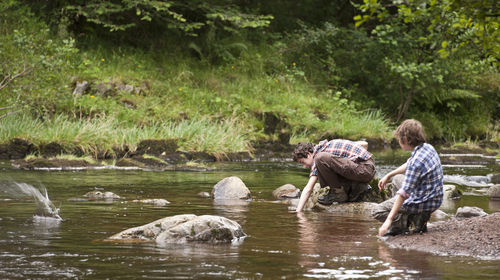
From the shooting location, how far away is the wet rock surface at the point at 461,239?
21.1 feet

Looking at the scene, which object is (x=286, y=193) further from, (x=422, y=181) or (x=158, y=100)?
(x=158, y=100)

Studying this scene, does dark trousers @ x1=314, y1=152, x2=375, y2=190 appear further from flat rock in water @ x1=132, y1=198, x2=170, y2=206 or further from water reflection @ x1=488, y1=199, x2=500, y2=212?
flat rock in water @ x1=132, y1=198, x2=170, y2=206

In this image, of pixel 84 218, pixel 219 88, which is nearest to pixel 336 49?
pixel 219 88

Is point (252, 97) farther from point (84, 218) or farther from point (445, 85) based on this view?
point (84, 218)

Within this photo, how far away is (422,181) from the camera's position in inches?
275

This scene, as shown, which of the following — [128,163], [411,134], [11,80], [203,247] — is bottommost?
[128,163]

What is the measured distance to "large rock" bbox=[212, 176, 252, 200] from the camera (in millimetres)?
11406

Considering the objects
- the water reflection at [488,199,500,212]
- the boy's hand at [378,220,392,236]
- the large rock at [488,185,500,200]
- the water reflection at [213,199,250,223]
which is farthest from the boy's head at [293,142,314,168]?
the large rock at [488,185,500,200]

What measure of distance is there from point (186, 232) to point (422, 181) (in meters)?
2.52

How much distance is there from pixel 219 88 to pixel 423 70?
309 inches

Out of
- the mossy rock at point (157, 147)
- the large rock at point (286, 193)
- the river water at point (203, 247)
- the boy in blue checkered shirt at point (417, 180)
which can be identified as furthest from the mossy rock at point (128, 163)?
the boy in blue checkered shirt at point (417, 180)

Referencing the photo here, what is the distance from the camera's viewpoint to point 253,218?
9.02m

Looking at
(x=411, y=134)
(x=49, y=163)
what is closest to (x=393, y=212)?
(x=411, y=134)

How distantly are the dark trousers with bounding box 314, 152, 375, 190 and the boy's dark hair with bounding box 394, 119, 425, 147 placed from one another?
2587 millimetres
